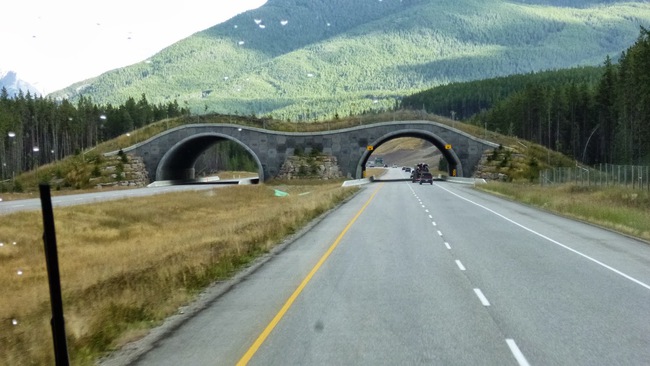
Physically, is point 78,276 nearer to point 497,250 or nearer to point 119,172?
point 497,250

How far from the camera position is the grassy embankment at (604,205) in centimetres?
2600

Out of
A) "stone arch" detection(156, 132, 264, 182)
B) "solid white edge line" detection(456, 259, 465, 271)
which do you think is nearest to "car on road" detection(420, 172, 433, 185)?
"stone arch" detection(156, 132, 264, 182)

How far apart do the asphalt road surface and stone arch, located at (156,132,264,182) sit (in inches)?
2761

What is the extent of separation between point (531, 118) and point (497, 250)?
403ft

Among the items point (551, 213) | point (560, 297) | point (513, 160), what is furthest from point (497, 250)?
point (513, 160)

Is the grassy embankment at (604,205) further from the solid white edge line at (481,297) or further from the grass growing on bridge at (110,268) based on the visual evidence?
the grass growing on bridge at (110,268)

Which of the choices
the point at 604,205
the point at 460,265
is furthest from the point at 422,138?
the point at 460,265

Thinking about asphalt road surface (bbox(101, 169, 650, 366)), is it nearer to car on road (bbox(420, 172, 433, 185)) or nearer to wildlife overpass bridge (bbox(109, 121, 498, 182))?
car on road (bbox(420, 172, 433, 185))

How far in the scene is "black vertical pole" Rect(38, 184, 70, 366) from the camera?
5.39 metres

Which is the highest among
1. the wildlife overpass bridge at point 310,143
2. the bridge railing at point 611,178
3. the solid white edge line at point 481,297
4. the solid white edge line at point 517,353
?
the wildlife overpass bridge at point 310,143

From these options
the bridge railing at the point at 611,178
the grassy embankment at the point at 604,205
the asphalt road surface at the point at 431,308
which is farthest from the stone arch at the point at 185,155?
the asphalt road surface at the point at 431,308

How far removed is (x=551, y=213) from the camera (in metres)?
35.1

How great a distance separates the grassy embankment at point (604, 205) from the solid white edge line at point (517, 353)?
52.7ft

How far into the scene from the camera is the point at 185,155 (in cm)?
10119
